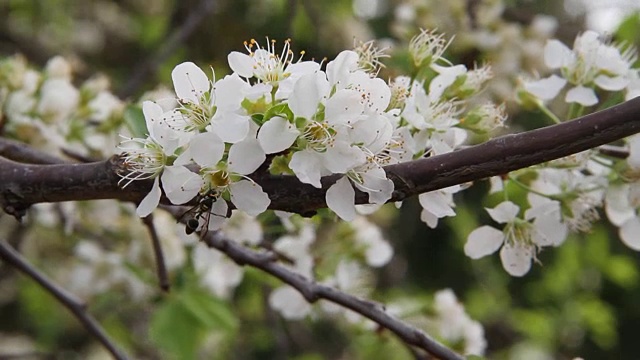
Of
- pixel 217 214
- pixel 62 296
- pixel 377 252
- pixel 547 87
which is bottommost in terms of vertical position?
pixel 377 252

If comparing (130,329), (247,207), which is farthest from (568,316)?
(247,207)

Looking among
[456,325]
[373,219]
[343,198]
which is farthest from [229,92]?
[373,219]

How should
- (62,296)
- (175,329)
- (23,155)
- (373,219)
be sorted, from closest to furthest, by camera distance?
(23,155) → (62,296) → (175,329) → (373,219)

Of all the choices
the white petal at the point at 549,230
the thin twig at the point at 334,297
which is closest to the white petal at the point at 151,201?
the thin twig at the point at 334,297

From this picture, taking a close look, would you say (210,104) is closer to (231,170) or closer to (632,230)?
(231,170)

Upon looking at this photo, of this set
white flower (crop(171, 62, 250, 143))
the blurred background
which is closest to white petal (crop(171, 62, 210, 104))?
white flower (crop(171, 62, 250, 143))

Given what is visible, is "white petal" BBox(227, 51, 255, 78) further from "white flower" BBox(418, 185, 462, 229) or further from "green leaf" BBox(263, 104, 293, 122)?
"white flower" BBox(418, 185, 462, 229)
